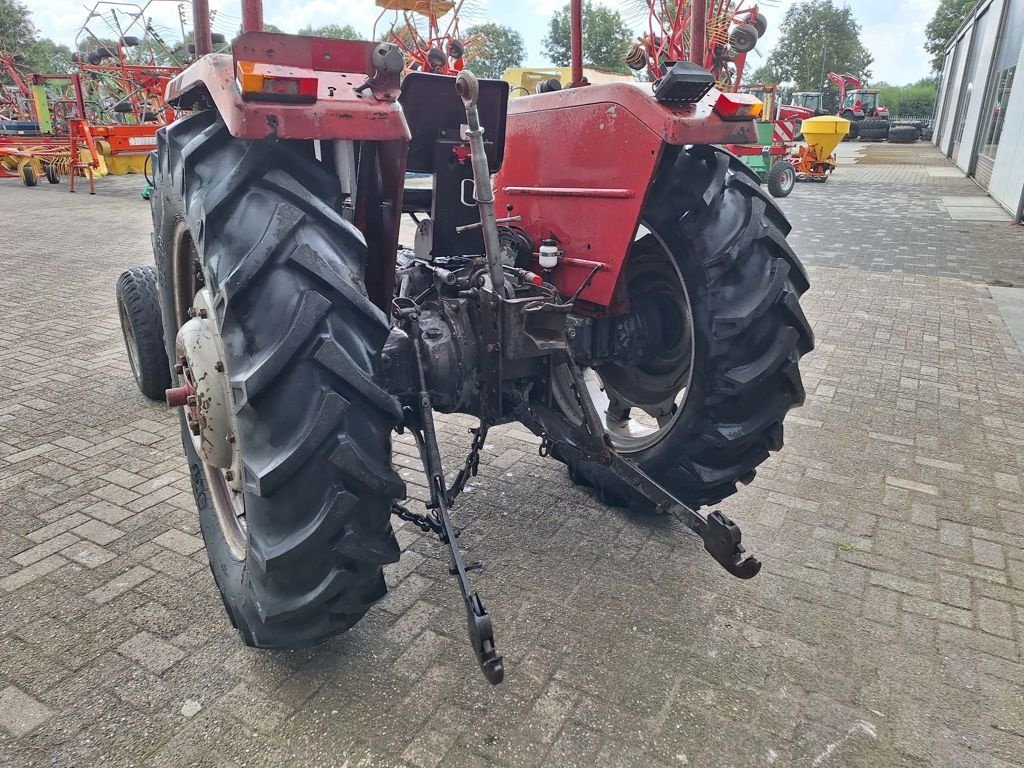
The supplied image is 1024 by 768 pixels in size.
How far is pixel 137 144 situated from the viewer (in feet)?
54.4

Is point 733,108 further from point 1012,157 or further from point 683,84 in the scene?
point 1012,157

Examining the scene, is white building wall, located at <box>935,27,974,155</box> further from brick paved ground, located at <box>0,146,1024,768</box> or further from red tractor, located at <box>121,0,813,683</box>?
red tractor, located at <box>121,0,813,683</box>

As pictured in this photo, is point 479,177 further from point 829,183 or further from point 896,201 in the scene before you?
point 829,183

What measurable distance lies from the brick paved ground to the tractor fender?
1637 mm

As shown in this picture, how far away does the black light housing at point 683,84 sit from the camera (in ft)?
7.31

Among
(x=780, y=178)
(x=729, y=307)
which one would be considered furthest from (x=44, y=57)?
(x=729, y=307)

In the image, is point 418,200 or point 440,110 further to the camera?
point 418,200

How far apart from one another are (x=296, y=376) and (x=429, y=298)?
1292 mm

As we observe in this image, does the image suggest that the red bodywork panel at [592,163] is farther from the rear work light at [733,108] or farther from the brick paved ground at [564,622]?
the brick paved ground at [564,622]

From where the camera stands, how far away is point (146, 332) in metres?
4.34

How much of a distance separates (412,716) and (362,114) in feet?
5.60

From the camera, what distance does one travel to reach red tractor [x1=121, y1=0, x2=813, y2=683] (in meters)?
1.80

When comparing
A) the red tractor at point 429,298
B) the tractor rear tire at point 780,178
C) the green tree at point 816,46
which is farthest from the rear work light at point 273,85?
the green tree at point 816,46

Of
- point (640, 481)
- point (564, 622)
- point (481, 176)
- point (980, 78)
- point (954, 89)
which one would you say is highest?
point (954, 89)
